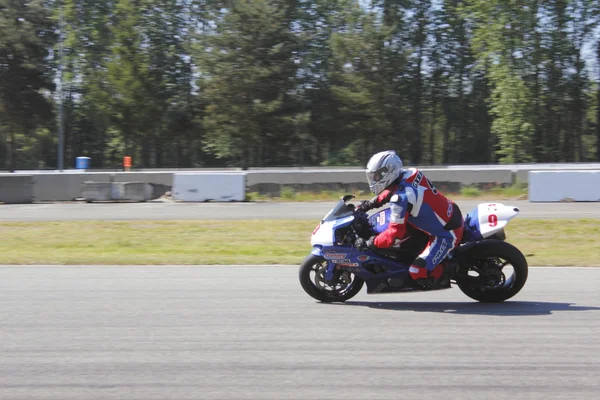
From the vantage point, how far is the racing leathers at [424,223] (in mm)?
7668

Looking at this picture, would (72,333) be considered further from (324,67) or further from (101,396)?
(324,67)

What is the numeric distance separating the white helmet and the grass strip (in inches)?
163

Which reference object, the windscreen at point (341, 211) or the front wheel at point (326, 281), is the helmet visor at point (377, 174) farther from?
the front wheel at point (326, 281)

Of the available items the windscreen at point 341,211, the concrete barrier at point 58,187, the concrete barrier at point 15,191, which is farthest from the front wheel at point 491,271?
the concrete barrier at point 15,191

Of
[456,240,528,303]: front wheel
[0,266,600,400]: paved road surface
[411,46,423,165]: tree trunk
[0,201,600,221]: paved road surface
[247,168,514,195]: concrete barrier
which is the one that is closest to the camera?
[0,266,600,400]: paved road surface

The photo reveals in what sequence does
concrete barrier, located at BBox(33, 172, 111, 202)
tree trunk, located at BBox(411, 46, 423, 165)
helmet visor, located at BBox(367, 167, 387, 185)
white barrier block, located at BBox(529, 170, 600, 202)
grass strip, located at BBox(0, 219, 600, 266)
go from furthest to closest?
tree trunk, located at BBox(411, 46, 423, 165) < concrete barrier, located at BBox(33, 172, 111, 202) < white barrier block, located at BBox(529, 170, 600, 202) < grass strip, located at BBox(0, 219, 600, 266) < helmet visor, located at BBox(367, 167, 387, 185)

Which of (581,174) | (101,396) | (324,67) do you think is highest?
(324,67)

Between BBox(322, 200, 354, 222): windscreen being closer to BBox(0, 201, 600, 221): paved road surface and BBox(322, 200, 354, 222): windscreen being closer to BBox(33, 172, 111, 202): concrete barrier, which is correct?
BBox(0, 201, 600, 221): paved road surface

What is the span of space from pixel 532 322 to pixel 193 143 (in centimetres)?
4911

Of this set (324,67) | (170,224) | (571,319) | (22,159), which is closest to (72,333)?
(571,319)

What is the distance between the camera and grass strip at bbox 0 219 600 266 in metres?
12.3

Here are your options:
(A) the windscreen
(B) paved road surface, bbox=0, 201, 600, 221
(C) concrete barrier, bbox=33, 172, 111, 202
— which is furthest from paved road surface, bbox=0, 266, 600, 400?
(C) concrete barrier, bbox=33, 172, 111, 202

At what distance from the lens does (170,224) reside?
18406 millimetres

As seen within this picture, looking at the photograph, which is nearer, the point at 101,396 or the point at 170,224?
the point at 101,396
